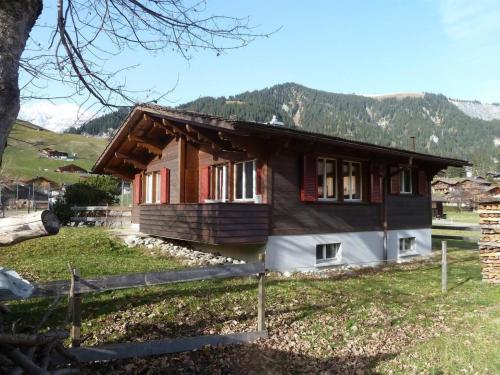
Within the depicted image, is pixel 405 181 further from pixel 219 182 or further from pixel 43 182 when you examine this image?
pixel 43 182

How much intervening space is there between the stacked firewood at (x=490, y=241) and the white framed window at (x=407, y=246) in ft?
16.4

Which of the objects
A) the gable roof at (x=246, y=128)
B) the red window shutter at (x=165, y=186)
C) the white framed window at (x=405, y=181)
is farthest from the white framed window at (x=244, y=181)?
the white framed window at (x=405, y=181)

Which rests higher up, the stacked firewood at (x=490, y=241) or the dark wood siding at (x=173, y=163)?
the dark wood siding at (x=173, y=163)

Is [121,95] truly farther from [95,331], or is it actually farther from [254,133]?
[254,133]

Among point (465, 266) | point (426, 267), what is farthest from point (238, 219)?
point (465, 266)

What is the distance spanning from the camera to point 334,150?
1405 cm

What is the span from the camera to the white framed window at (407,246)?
17.1 m

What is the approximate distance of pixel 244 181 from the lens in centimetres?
1366

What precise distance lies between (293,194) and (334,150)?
7.19ft

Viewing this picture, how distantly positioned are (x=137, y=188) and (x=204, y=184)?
276 inches

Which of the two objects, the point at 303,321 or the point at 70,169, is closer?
the point at 303,321

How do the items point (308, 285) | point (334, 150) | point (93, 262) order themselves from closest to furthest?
1. point (308, 285)
2. point (93, 262)
3. point (334, 150)

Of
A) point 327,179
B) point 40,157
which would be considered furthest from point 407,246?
point 40,157

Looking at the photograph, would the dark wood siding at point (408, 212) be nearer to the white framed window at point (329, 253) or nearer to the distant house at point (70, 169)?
the white framed window at point (329, 253)
